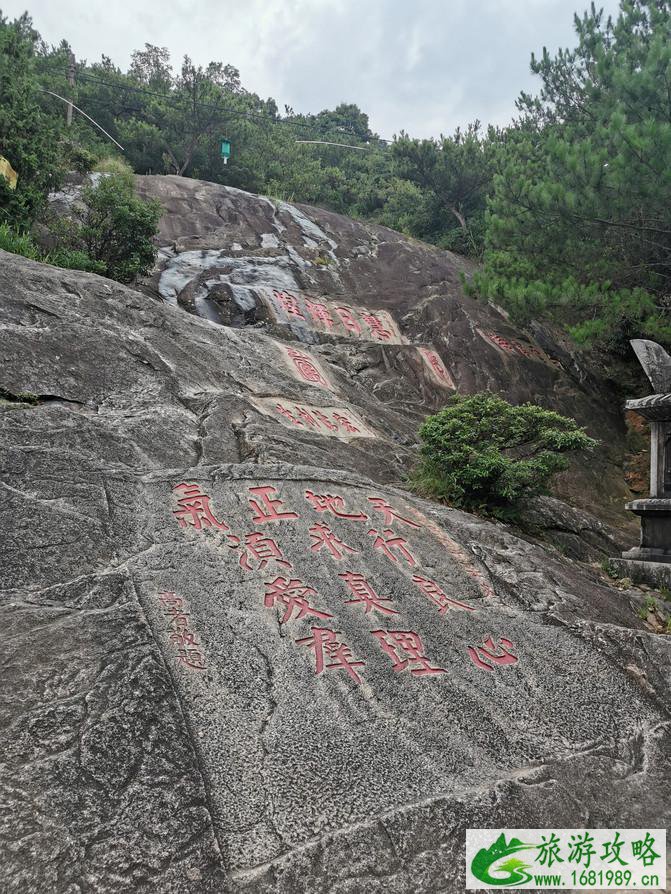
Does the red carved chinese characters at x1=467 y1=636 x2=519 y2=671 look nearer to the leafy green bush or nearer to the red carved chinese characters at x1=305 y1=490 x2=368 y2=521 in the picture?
the red carved chinese characters at x1=305 y1=490 x2=368 y2=521

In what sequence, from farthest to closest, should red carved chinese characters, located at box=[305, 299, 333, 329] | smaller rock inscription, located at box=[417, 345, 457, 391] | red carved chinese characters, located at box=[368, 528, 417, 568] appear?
1. red carved chinese characters, located at box=[305, 299, 333, 329]
2. smaller rock inscription, located at box=[417, 345, 457, 391]
3. red carved chinese characters, located at box=[368, 528, 417, 568]

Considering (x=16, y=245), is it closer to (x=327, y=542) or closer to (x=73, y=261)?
Result: (x=73, y=261)

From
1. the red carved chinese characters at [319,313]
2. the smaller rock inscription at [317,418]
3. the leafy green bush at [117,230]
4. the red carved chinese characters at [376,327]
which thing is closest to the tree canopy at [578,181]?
the leafy green bush at [117,230]

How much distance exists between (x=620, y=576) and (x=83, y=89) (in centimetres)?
1891

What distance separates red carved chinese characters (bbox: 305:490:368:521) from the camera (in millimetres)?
4023

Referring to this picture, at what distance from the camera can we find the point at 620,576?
5.91 m

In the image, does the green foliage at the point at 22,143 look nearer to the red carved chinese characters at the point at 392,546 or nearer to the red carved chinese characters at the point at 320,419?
the red carved chinese characters at the point at 320,419

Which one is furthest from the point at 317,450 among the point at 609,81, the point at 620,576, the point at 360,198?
the point at 360,198

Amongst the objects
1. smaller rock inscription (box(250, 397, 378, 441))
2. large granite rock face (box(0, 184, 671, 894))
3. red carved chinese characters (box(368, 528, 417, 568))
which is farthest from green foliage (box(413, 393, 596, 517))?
red carved chinese characters (box(368, 528, 417, 568))

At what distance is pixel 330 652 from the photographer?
2.97 meters

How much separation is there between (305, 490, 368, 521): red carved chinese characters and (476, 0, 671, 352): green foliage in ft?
17.2

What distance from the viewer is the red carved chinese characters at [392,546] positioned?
3877 mm

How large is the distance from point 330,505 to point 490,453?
2137 millimetres

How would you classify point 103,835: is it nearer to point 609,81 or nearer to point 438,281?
point 609,81
